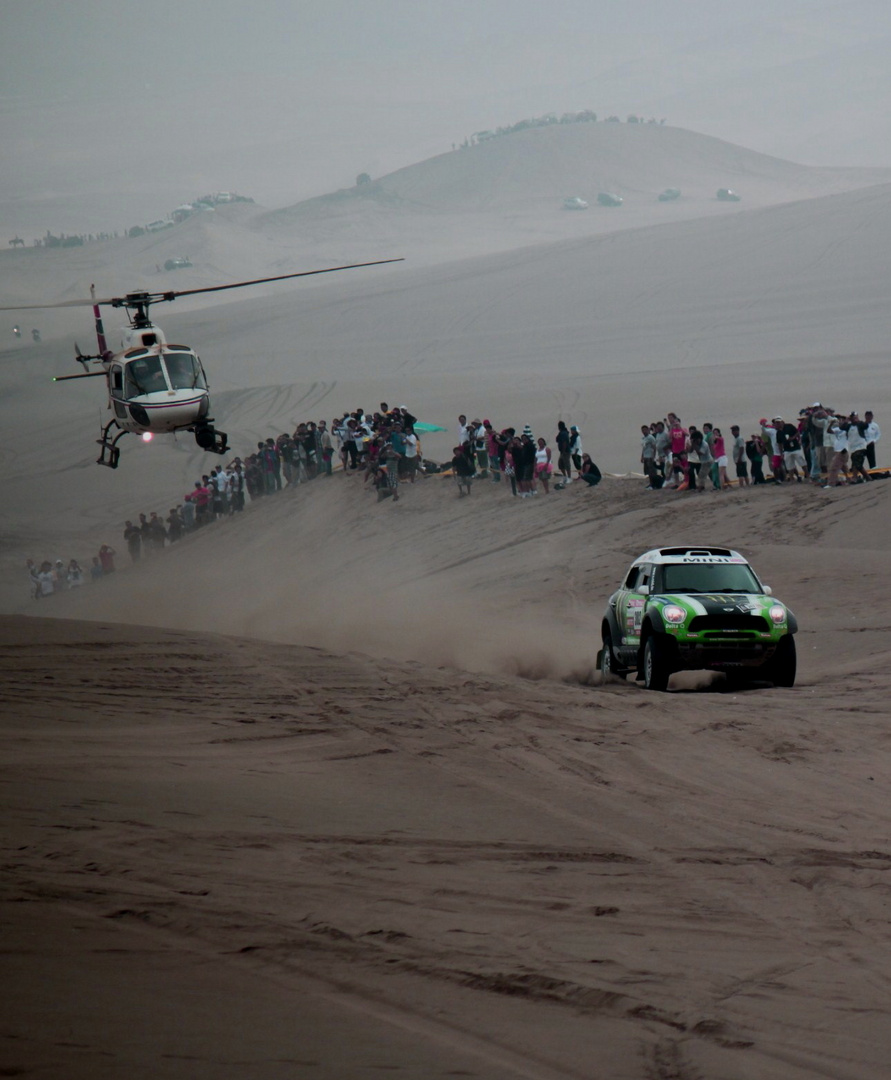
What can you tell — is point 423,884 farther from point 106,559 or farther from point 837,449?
point 106,559

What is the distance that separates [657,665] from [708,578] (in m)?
1.64

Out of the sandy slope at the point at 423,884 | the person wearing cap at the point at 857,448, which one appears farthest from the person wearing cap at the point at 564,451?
the sandy slope at the point at 423,884

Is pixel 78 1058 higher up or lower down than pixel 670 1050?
higher up

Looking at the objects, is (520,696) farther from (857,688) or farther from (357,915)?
(357,915)

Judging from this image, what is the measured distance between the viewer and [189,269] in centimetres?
12138

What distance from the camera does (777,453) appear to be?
90.9 feet

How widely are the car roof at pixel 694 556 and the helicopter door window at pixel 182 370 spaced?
1001cm

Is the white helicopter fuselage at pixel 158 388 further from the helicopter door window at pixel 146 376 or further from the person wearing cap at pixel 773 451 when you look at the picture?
the person wearing cap at pixel 773 451

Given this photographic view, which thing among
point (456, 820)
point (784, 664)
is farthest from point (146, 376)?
point (456, 820)

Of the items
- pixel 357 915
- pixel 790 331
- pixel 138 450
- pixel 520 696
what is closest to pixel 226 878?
pixel 357 915

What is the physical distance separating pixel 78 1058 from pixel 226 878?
2.00m

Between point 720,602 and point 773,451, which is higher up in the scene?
point 773,451

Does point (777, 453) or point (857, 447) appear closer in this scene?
point (857, 447)

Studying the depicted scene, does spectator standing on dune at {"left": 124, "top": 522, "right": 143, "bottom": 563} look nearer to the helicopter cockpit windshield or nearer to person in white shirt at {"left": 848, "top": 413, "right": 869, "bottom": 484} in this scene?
the helicopter cockpit windshield
